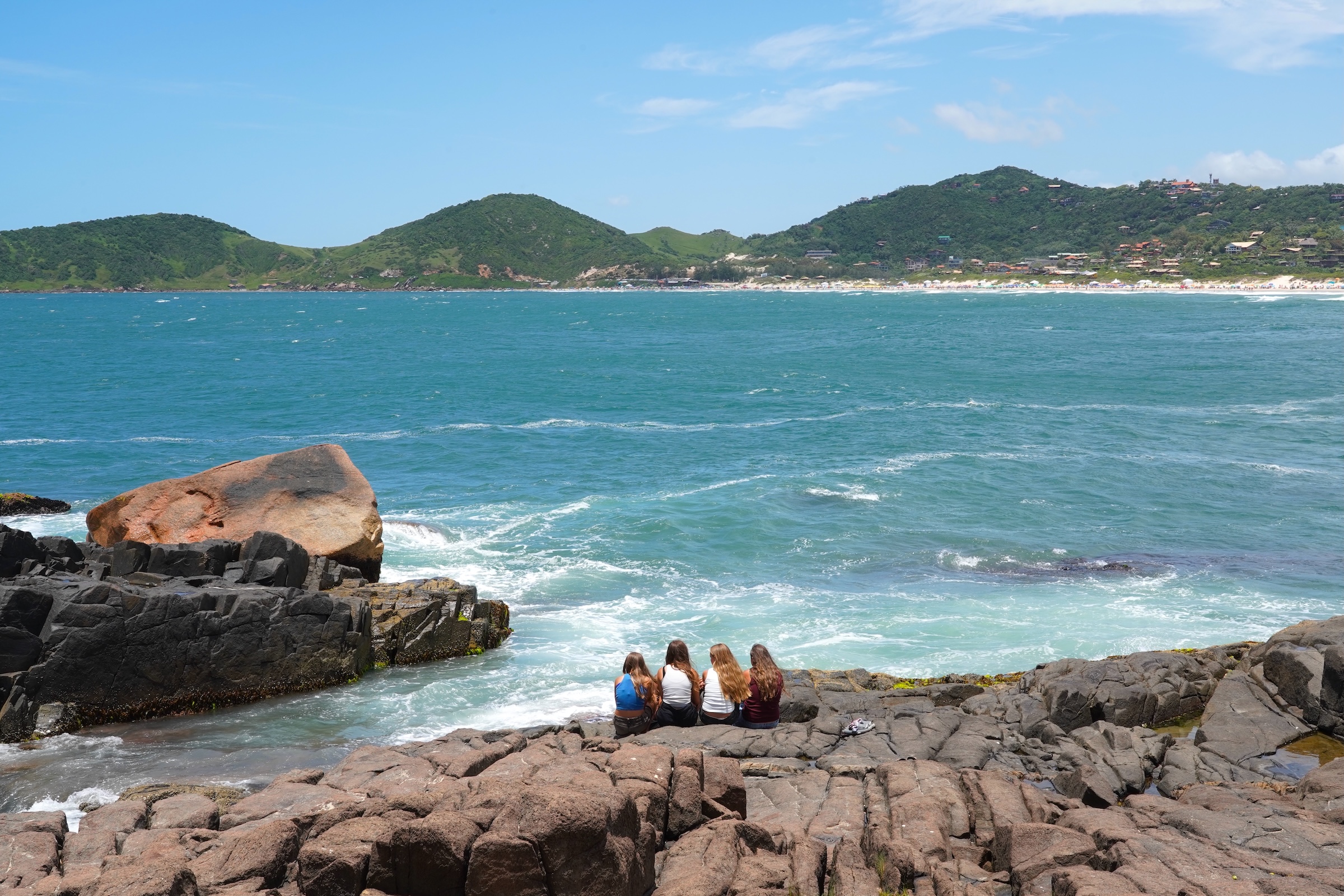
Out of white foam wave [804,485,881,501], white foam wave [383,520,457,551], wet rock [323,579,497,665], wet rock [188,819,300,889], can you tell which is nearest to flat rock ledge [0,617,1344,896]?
wet rock [188,819,300,889]

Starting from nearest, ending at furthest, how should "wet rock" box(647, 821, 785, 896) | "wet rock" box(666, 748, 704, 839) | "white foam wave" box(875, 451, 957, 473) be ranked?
"wet rock" box(647, 821, 785, 896), "wet rock" box(666, 748, 704, 839), "white foam wave" box(875, 451, 957, 473)

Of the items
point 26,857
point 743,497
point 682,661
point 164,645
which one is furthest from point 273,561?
point 743,497

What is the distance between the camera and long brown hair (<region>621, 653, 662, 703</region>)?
1266 centimetres

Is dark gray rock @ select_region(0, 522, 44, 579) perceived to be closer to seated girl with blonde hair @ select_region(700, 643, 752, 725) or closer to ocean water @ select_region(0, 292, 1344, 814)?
ocean water @ select_region(0, 292, 1344, 814)

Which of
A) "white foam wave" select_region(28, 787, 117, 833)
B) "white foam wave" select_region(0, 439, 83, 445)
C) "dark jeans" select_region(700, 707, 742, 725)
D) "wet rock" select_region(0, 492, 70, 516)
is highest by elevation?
"white foam wave" select_region(0, 439, 83, 445)

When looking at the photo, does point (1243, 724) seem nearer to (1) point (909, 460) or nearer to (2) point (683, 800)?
(2) point (683, 800)

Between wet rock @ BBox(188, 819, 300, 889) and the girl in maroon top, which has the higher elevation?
wet rock @ BBox(188, 819, 300, 889)

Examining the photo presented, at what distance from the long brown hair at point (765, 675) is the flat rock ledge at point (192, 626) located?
7332 millimetres

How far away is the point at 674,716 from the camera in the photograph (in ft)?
42.6

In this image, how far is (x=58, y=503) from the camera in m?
29.1

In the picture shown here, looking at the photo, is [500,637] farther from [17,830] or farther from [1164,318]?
[1164,318]

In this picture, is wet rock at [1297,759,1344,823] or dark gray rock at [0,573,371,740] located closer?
wet rock at [1297,759,1344,823]

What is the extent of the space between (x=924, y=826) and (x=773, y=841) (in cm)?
167

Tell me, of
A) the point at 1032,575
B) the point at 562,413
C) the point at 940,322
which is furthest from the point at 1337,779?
the point at 940,322
